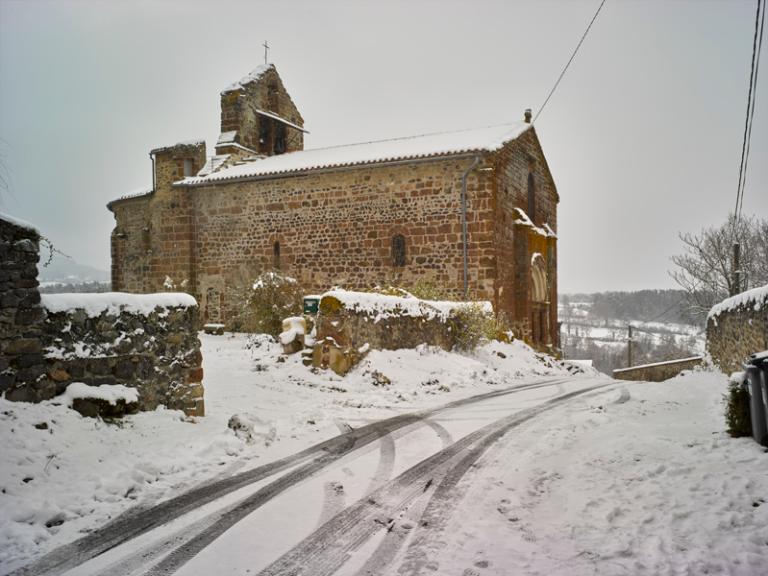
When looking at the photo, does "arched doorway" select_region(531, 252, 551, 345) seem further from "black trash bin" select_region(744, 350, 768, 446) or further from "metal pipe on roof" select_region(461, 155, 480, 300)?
"black trash bin" select_region(744, 350, 768, 446)

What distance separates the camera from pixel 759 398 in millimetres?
4809

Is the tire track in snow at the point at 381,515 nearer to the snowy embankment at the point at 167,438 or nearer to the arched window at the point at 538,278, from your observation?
the snowy embankment at the point at 167,438

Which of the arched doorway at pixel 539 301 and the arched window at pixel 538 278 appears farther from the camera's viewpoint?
the arched doorway at pixel 539 301

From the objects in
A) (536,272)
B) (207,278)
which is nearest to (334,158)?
(207,278)

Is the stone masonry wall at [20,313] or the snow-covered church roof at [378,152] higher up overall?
the snow-covered church roof at [378,152]

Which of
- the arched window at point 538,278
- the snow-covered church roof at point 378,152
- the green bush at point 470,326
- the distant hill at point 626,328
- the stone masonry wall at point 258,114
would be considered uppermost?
the stone masonry wall at point 258,114

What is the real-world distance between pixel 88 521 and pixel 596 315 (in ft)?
368

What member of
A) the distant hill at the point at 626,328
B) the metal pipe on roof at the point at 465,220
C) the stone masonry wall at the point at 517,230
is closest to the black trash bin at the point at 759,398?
the metal pipe on roof at the point at 465,220

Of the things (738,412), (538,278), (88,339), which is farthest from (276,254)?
(738,412)

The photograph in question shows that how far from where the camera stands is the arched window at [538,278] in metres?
19.9

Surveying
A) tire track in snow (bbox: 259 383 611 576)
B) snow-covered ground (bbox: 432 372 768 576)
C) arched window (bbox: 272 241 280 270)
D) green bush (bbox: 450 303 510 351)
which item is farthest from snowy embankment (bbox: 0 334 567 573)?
arched window (bbox: 272 241 280 270)

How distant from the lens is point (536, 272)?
20203mm

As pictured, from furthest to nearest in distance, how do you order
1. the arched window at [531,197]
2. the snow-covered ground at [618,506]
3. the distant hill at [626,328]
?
the distant hill at [626,328], the arched window at [531,197], the snow-covered ground at [618,506]

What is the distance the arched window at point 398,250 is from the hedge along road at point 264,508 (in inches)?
449
